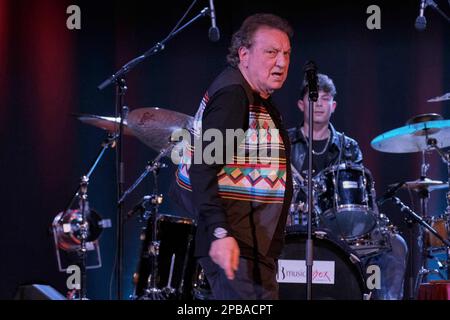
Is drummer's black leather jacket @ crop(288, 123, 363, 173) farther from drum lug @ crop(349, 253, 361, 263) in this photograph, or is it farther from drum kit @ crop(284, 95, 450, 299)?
drum lug @ crop(349, 253, 361, 263)

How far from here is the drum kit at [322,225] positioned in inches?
188

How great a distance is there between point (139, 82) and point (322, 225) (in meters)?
2.64

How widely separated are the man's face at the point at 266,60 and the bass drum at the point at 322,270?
75.9 inches

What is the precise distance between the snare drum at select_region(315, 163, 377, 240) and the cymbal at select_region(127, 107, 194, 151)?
1.12 m

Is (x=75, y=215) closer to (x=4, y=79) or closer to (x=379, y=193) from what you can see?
(x=4, y=79)

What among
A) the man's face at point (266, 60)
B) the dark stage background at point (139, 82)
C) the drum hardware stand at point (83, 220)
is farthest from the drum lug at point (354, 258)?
the dark stage background at point (139, 82)

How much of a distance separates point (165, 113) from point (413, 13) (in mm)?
3156

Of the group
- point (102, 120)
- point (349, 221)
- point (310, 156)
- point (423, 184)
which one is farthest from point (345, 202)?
point (310, 156)

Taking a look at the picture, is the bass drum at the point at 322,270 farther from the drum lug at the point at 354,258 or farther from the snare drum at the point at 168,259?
the snare drum at the point at 168,259

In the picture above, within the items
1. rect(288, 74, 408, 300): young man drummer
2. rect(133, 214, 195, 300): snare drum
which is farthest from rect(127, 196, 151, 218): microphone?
rect(288, 74, 408, 300): young man drummer

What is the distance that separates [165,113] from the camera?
5258 millimetres

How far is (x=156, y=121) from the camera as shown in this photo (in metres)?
5.30

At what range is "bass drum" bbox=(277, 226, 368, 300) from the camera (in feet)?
15.5
